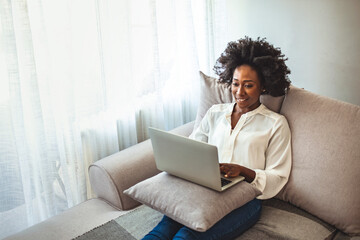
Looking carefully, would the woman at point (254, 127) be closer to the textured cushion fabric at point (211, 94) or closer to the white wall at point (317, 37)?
the textured cushion fabric at point (211, 94)

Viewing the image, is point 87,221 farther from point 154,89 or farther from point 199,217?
point 154,89

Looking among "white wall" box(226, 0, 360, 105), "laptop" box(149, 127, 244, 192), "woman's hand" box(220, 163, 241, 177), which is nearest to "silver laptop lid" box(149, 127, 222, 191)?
"laptop" box(149, 127, 244, 192)

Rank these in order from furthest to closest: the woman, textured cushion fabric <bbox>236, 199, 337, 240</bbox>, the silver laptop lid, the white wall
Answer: the white wall, the woman, textured cushion fabric <bbox>236, 199, 337, 240</bbox>, the silver laptop lid

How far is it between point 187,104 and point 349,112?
46.2 inches

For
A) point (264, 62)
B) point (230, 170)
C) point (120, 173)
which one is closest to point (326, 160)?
point (230, 170)

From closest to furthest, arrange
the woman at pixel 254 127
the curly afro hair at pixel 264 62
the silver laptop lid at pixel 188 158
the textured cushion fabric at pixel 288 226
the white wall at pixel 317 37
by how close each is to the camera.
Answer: the silver laptop lid at pixel 188 158
the textured cushion fabric at pixel 288 226
the woman at pixel 254 127
the curly afro hair at pixel 264 62
the white wall at pixel 317 37

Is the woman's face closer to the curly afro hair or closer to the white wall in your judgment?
the curly afro hair

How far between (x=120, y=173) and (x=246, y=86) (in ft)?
2.30

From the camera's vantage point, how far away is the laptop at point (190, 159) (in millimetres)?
1344

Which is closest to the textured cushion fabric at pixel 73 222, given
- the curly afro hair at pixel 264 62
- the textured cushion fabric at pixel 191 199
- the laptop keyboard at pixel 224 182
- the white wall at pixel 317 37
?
the textured cushion fabric at pixel 191 199

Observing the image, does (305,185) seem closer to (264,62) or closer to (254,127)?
(254,127)

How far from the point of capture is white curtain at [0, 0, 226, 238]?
1.66 m

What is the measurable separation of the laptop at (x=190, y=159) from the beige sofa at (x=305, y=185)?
0.90ft

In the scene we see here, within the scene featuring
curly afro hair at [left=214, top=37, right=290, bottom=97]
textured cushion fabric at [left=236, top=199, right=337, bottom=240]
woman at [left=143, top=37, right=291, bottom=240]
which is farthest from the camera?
curly afro hair at [left=214, top=37, right=290, bottom=97]
